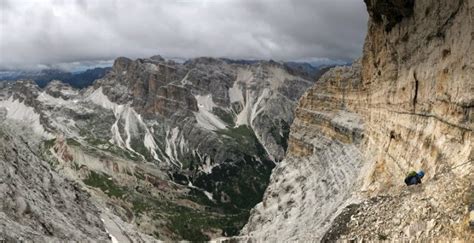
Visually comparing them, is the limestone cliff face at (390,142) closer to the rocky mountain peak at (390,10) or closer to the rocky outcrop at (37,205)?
the rocky mountain peak at (390,10)

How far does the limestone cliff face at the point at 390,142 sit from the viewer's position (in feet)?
74.2

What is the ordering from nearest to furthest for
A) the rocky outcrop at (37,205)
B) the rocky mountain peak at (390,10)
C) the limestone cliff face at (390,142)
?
the limestone cliff face at (390,142), the rocky outcrop at (37,205), the rocky mountain peak at (390,10)

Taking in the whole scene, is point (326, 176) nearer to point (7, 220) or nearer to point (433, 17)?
point (433, 17)

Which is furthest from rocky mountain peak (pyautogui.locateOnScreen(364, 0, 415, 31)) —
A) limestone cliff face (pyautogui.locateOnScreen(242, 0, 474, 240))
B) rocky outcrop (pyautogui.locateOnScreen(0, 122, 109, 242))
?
rocky outcrop (pyautogui.locateOnScreen(0, 122, 109, 242))

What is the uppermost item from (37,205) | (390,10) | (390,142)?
(390,10)

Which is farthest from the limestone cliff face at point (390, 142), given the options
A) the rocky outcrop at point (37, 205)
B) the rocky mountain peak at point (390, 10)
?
the rocky outcrop at point (37, 205)

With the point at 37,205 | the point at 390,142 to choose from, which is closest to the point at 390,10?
the point at 390,142

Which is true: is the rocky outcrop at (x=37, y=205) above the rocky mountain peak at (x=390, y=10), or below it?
below

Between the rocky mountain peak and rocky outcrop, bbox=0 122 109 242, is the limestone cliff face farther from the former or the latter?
rocky outcrop, bbox=0 122 109 242

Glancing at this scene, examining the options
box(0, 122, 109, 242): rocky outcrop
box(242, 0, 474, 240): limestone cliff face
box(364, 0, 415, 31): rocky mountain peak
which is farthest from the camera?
box(364, 0, 415, 31): rocky mountain peak

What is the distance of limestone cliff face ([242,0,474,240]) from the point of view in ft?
74.2

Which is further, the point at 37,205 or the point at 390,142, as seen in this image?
the point at 390,142

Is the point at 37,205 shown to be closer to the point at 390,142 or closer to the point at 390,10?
the point at 390,142

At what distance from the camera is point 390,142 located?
4650 centimetres
